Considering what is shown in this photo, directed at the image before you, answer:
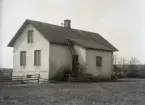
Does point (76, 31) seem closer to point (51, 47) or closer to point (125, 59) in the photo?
point (51, 47)

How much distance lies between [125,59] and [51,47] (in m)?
40.3

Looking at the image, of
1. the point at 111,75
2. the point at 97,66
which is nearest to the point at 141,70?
the point at 111,75

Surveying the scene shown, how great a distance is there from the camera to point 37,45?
2969cm

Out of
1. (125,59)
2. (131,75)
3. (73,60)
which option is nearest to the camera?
(73,60)

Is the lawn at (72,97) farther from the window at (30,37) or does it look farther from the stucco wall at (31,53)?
the window at (30,37)

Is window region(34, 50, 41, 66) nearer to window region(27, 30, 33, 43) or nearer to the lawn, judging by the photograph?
window region(27, 30, 33, 43)

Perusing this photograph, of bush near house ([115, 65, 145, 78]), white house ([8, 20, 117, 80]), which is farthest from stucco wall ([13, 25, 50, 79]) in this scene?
bush near house ([115, 65, 145, 78])

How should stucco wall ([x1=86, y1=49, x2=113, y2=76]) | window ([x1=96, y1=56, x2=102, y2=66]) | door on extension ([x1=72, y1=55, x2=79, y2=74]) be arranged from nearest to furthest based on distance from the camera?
1. door on extension ([x1=72, y1=55, x2=79, y2=74])
2. stucco wall ([x1=86, y1=49, x2=113, y2=76])
3. window ([x1=96, y1=56, x2=102, y2=66])

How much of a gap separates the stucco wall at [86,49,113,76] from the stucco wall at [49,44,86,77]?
0.69 m

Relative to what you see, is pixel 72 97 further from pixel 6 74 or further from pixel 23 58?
pixel 6 74

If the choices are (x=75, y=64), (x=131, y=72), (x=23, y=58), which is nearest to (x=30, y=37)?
(x=23, y=58)

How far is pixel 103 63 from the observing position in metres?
32.6

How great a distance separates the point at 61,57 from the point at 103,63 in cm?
552

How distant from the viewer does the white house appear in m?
28.7
